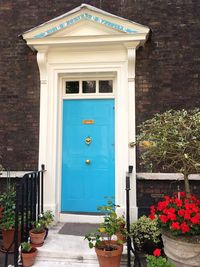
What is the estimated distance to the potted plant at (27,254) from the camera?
3.75m

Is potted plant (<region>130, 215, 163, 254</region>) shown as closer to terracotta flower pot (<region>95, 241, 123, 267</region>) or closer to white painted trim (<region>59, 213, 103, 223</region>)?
terracotta flower pot (<region>95, 241, 123, 267</region>)

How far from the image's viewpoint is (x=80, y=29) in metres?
5.11

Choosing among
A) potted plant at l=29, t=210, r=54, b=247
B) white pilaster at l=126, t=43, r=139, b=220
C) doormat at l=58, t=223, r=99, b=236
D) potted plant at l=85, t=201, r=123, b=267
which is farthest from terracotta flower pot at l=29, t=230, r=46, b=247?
white pilaster at l=126, t=43, r=139, b=220

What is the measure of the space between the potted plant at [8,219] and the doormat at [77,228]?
76 cm

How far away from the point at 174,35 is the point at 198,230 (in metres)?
3.41

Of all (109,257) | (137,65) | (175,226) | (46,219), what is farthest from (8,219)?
(137,65)

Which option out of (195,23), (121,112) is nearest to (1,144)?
(121,112)

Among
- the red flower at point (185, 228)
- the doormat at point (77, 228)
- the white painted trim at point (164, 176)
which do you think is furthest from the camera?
the white painted trim at point (164, 176)

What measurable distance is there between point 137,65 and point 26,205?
9.94ft

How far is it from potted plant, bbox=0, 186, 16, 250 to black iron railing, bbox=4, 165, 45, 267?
0.12 meters

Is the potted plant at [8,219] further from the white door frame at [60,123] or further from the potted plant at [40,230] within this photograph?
the white door frame at [60,123]

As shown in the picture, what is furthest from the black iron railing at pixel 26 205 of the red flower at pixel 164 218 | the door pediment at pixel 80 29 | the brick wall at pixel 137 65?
the door pediment at pixel 80 29

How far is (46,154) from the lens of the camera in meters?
A: 5.11

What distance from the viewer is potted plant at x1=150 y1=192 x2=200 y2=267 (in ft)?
11.0
